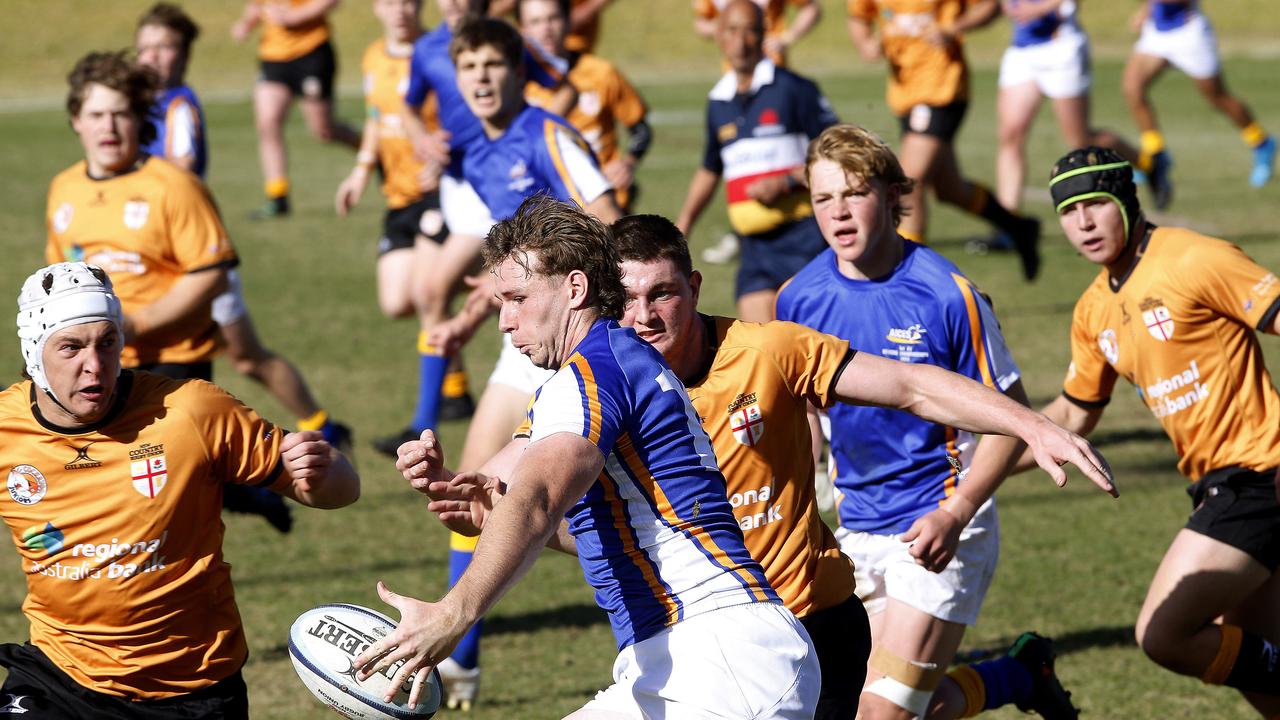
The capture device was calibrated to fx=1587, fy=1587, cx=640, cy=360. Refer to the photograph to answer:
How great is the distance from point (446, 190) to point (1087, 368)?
14.1 ft

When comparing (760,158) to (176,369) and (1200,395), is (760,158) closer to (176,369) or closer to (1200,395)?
(176,369)

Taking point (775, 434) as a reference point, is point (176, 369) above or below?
below

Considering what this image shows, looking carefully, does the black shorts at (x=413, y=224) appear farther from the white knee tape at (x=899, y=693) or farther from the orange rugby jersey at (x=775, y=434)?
the orange rugby jersey at (x=775, y=434)

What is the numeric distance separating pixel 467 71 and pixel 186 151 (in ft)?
9.57

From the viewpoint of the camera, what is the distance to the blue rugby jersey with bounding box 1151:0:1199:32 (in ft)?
46.5

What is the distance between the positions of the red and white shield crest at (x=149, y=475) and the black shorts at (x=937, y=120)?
8592 mm

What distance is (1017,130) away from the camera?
13.0 meters

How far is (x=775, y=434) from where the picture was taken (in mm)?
4156

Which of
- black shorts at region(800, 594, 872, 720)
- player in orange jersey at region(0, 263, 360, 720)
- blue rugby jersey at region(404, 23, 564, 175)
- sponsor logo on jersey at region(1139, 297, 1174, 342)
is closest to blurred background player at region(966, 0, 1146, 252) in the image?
blue rugby jersey at region(404, 23, 564, 175)

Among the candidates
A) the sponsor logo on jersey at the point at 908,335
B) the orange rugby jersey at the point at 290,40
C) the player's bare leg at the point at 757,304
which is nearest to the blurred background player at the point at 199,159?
the player's bare leg at the point at 757,304

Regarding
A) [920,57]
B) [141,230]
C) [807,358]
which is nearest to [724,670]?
[807,358]


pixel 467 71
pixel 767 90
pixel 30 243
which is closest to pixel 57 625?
pixel 467 71

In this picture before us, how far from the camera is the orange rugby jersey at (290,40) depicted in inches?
647

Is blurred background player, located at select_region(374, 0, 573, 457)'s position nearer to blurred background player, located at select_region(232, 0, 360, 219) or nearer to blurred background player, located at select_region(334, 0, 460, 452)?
blurred background player, located at select_region(334, 0, 460, 452)
